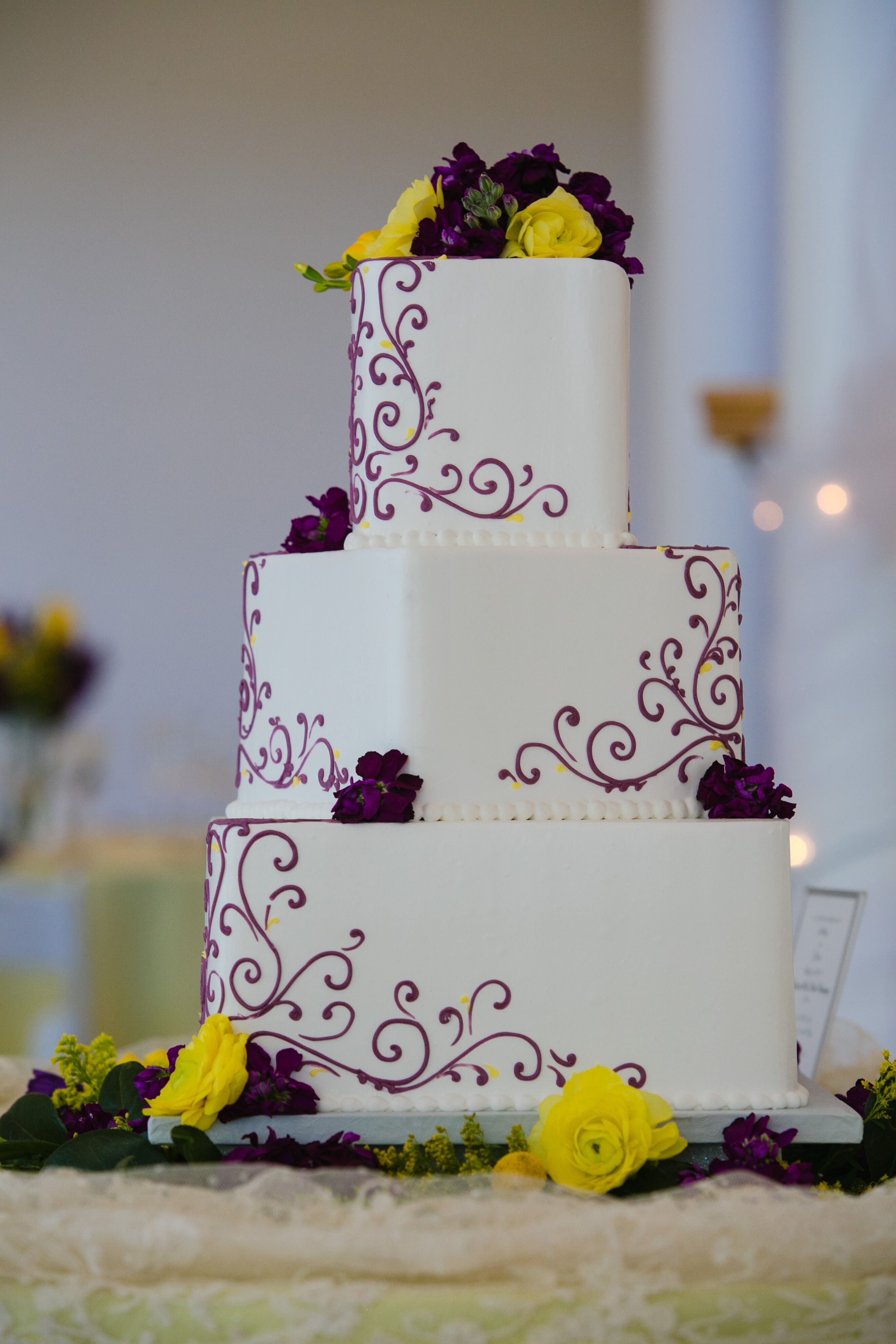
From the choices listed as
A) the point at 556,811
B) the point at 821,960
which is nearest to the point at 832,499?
the point at 821,960

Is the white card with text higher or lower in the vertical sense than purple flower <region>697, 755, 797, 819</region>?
lower

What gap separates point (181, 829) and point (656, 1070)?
336 cm

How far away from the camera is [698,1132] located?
4.93ft

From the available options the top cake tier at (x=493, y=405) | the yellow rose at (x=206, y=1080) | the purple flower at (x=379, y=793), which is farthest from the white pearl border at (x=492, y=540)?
the yellow rose at (x=206, y=1080)

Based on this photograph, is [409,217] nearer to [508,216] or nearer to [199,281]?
[508,216]

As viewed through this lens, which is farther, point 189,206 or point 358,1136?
point 189,206

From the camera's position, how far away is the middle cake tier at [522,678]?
1.57 meters

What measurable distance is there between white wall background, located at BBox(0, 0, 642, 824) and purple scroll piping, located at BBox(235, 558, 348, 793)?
122 inches

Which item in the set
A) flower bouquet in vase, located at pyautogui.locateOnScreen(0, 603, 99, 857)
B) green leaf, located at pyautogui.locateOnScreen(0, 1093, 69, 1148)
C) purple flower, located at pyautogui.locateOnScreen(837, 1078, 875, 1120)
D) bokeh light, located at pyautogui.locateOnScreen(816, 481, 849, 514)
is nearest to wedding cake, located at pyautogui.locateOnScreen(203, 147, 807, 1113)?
purple flower, located at pyautogui.locateOnScreen(837, 1078, 875, 1120)

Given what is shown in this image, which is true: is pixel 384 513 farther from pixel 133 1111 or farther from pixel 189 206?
pixel 189 206

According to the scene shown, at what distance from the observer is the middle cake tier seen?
1.57 m

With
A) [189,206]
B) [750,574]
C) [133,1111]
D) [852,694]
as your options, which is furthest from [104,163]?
[133,1111]

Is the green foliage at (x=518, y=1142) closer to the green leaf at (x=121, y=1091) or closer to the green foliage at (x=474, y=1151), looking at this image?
the green foliage at (x=474, y=1151)

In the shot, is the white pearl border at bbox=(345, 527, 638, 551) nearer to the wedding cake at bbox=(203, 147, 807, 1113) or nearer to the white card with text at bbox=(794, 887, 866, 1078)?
the wedding cake at bbox=(203, 147, 807, 1113)
